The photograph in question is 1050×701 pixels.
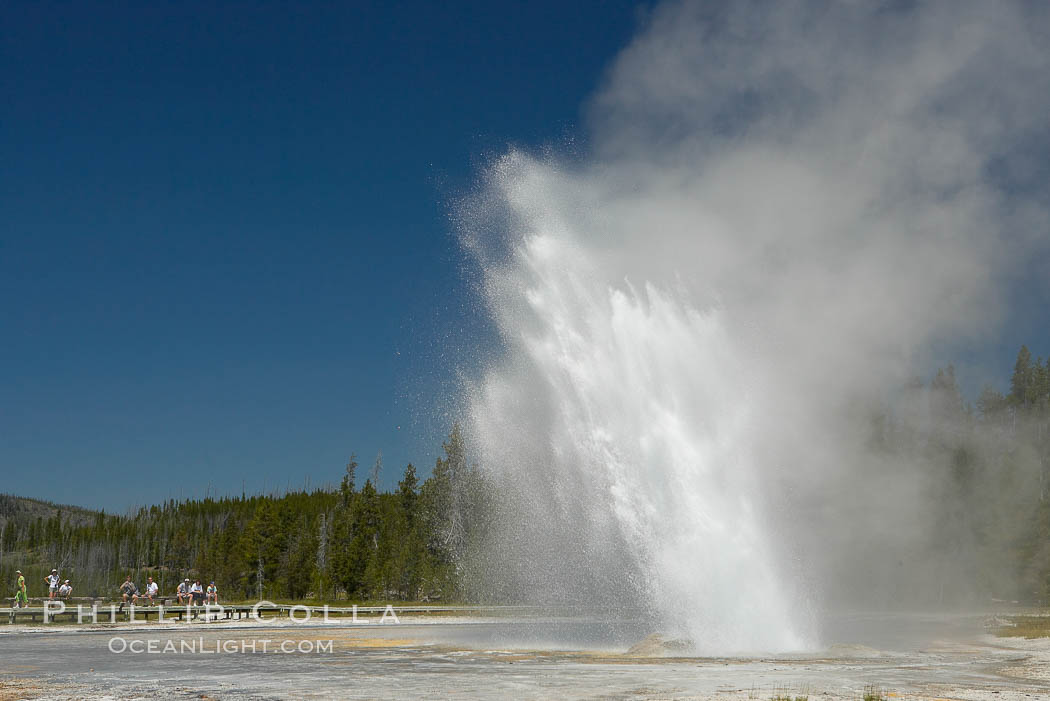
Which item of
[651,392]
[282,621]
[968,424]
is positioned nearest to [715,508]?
[651,392]

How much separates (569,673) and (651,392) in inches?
475

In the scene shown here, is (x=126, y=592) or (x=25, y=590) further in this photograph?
(x=126, y=592)

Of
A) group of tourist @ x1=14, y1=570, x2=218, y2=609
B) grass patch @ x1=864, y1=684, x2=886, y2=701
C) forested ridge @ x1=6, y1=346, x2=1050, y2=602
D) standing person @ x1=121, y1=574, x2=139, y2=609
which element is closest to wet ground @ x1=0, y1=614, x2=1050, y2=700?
grass patch @ x1=864, y1=684, x2=886, y2=701

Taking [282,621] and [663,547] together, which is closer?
[663,547]

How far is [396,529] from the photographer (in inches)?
3049

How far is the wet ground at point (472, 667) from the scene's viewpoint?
52.1 feet

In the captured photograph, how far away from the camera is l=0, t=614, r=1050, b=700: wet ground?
15.9 meters

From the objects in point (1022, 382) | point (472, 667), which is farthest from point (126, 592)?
point (1022, 382)

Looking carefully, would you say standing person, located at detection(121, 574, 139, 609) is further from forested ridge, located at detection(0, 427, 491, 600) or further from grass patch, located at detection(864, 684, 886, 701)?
grass patch, located at detection(864, 684, 886, 701)

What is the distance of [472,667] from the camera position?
20531 millimetres

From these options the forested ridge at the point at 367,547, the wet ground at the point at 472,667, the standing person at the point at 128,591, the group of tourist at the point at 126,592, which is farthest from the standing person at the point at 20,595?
the forested ridge at the point at 367,547

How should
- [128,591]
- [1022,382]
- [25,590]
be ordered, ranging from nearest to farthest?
[25,590] → [128,591] → [1022,382]

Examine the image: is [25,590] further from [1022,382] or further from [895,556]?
[1022,382]

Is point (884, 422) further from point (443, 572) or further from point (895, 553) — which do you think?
point (443, 572)
